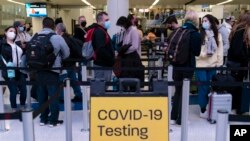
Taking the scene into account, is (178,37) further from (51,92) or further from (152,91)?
(152,91)

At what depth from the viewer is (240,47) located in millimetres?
5094

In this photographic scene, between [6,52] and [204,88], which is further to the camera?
[6,52]

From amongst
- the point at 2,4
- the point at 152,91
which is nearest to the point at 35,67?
the point at 152,91

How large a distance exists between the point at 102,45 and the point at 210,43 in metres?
1.54

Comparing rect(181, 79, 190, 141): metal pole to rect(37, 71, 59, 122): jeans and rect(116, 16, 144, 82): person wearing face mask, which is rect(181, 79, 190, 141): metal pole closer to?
rect(37, 71, 59, 122): jeans

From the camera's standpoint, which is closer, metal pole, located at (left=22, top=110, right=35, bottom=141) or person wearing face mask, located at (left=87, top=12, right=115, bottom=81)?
metal pole, located at (left=22, top=110, right=35, bottom=141)

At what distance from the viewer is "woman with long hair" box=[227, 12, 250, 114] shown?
5078 mm

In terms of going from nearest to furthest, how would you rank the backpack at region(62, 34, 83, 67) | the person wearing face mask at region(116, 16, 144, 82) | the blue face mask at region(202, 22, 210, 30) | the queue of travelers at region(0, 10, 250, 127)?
1. the queue of travelers at region(0, 10, 250, 127)
2. the blue face mask at region(202, 22, 210, 30)
3. the person wearing face mask at region(116, 16, 144, 82)
4. the backpack at region(62, 34, 83, 67)

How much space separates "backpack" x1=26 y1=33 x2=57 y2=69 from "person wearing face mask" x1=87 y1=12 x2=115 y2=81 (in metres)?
0.57

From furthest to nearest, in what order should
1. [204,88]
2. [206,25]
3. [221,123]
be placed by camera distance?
[204,88] < [206,25] < [221,123]

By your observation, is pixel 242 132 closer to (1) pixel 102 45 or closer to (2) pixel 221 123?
(2) pixel 221 123

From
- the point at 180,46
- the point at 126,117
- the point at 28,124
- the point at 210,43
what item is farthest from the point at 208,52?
the point at 28,124

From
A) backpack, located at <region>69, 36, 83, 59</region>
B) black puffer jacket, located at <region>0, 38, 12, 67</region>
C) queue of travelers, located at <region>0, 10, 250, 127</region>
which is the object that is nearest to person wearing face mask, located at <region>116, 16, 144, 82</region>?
queue of travelers, located at <region>0, 10, 250, 127</region>

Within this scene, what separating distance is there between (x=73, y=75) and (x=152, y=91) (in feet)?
13.7
